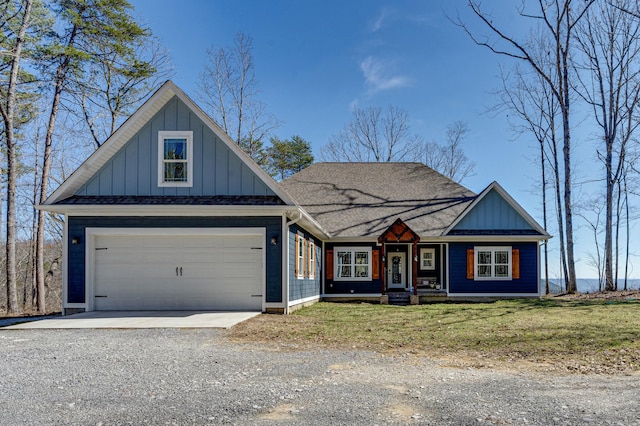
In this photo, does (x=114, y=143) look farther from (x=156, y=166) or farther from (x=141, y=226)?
(x=141, y=226)

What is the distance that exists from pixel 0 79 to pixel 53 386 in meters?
15.9

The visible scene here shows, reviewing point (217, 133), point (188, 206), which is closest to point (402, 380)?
point (188, 206)

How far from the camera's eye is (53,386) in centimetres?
525

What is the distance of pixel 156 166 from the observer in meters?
12.6

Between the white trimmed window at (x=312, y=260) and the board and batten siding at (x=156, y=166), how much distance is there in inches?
164

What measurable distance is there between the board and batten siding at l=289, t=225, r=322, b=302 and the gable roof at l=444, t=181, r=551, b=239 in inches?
186

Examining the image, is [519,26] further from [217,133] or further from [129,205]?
[129,205]

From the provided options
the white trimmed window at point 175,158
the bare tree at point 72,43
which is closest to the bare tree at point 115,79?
the bare tree at point 72,43

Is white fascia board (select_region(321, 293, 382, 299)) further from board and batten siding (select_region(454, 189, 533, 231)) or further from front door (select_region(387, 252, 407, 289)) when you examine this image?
board and batten siding (select_region(454, 189, 533, 231))

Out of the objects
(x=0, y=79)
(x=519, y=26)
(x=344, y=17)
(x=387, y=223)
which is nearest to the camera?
(x=0, y=79)

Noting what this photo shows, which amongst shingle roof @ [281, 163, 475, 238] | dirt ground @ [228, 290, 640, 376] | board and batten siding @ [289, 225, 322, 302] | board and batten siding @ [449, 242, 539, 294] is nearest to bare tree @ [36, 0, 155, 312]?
shingle roof @ [281, 163, 475, 238]

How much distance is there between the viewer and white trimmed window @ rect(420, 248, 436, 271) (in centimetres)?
1947

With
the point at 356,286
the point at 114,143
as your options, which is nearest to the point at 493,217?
the point at 356,286

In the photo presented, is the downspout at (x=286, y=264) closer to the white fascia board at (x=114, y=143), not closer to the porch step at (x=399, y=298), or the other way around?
the white fascia board at (x=114, y=143)
